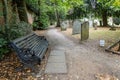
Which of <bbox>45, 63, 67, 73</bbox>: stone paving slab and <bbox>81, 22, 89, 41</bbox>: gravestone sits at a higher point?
<bbox>81, 22, 89, 41</bbox>: gravestone

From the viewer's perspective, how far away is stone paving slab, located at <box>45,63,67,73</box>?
18.1ft

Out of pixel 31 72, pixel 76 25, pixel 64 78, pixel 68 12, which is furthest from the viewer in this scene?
pixel 68 12

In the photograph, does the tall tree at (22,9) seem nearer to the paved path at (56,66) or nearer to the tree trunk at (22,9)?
the tree trunk at (22,9)

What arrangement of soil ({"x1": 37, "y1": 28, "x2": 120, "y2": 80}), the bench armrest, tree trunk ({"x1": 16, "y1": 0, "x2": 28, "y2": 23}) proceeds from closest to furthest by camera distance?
soil ({"x1": 37, "y1": 28, "x2": 120, "y2": 80}) < the bench armrest < tree trunk ({"x1": 16, "y1": 0, "x2": 28, "y2": 23})

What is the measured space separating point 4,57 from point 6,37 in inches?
34.3

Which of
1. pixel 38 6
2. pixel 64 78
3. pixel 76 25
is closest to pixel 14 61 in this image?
pixel 64 78

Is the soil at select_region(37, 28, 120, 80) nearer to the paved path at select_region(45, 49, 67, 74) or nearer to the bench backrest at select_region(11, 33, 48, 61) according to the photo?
the paved path at select_region(45, 49, 67, 74)

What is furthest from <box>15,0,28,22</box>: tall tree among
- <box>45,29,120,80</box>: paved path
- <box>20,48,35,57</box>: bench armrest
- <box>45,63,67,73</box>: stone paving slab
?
<box>20,48,35,57</box>: bench armrest

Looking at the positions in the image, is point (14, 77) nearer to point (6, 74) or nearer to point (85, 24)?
point (6, 74)

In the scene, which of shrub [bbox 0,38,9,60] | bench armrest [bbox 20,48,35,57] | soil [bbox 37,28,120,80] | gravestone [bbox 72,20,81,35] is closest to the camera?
soil [bbox 37,28,120,80]

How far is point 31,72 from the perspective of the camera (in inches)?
212

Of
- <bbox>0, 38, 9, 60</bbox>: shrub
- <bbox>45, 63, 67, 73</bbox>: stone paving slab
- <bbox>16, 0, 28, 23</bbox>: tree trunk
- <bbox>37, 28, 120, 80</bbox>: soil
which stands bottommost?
<bbox>37, 28, 120, 80</bbox>: soil

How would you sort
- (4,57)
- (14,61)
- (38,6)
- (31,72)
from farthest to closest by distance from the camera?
(38,6), (4,57), (14,61), (31,72)

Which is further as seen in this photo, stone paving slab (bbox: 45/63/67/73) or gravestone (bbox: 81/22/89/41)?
gravestone (bbox: 81/22/89/41)
